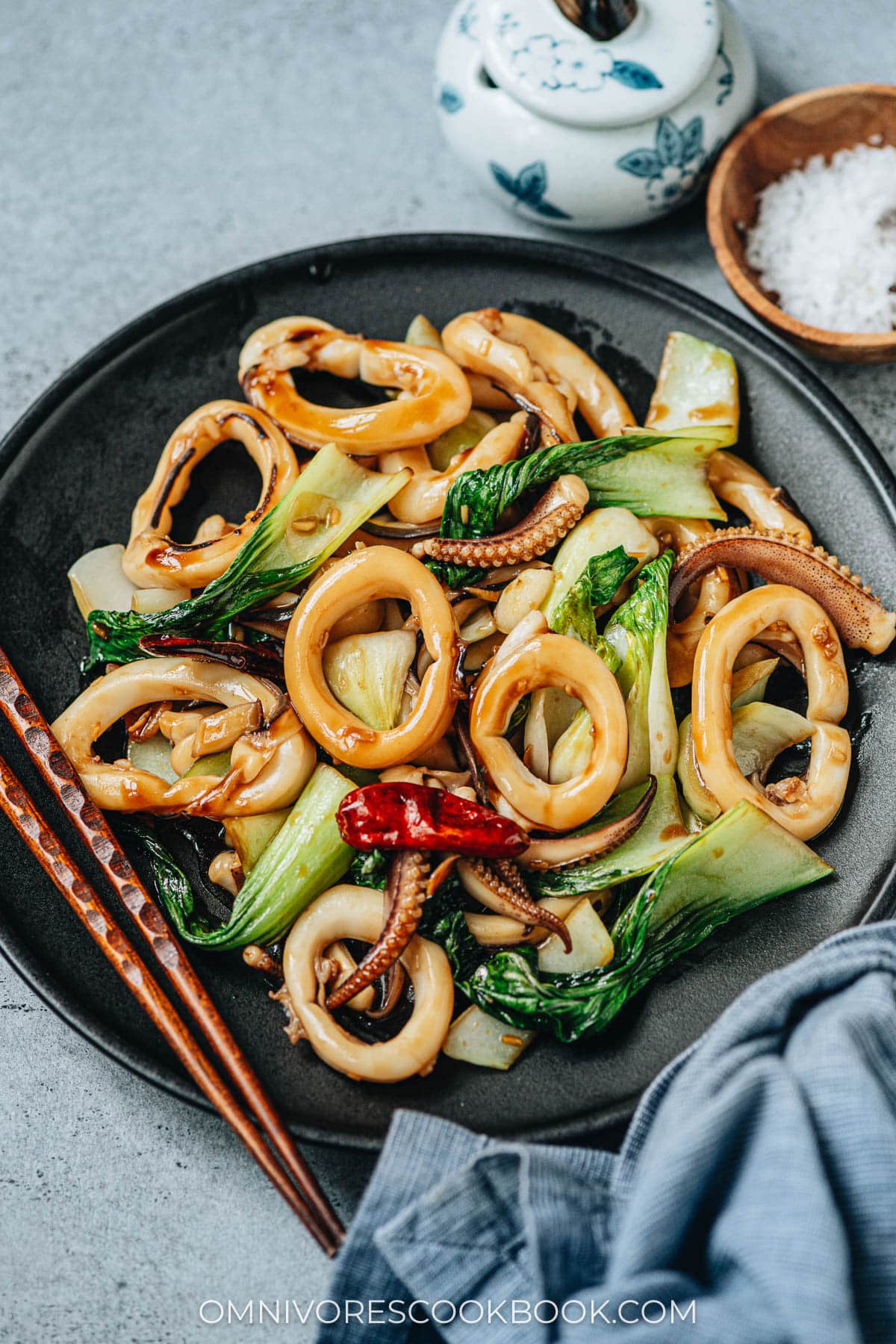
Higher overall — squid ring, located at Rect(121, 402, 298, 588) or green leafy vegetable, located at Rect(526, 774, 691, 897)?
squid ring, located at Rect(121, 402, 298, 588)

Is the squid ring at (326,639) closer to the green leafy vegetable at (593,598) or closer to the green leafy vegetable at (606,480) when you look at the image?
the green leafy vegetable at (606,480)

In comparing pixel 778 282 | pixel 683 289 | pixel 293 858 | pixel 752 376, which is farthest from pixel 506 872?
pixel 778 282

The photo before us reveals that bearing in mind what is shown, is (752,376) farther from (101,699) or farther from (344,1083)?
(344,1083)

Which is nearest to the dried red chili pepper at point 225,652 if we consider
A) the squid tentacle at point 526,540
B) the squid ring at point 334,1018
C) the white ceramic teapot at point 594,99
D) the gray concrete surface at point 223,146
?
the squid tentacle at point 526,540

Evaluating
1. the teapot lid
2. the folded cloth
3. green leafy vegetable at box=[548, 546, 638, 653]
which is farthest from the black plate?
green leafy vegetable at box=[548, 546, 638, 653]

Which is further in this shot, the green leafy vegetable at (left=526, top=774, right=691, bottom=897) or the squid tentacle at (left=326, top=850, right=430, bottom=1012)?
the green leafy vegetable at (left=526, top=774, right=691, bottom=897)

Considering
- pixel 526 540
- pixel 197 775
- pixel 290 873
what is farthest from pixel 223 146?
pixel 290 873

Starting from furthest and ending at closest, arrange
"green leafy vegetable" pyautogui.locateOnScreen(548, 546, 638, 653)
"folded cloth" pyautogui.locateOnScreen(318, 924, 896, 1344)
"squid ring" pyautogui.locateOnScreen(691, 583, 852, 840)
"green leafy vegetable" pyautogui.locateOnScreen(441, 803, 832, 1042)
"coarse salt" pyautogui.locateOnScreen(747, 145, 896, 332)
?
"coarse salt" pyautogui.locateOnScreen(747, 145, 896, 332), "green leafy vegetable" pyautogui.locateOnScreen(548, 546, 638, 653), "squid ring" pyautogui.locateOnScreen(691, 583, 852, 840), "green leafy vegetable" pyautogui.locateOnScreen(441, 803, 832, 1042), "folded cloth" pyautogui.locateOnScreen(318, 924, 896, 1344)

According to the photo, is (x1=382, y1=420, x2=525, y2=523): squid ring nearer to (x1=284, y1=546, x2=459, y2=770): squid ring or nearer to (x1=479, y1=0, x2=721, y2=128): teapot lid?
(x1=284, y1=546, x2=459, y2=770): squid ring
